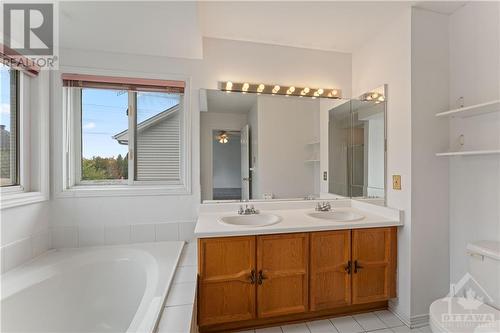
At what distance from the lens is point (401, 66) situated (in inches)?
73.8

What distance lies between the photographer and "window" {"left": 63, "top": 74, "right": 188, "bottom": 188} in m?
2.08

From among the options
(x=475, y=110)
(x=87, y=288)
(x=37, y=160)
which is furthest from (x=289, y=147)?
(x=37, y=160)

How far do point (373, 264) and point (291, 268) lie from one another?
71 cm

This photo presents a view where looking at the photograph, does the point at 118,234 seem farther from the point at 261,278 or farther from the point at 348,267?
the point at 348,267

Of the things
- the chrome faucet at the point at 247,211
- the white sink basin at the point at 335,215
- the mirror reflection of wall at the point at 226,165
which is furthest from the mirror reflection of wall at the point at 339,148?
the mirror reflection of wall at the point at 226,165

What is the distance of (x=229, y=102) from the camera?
2197mm

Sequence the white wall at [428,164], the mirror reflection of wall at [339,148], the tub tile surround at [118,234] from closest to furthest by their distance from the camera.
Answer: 1. the white wall at [428,164]
2. the tub tile surround at [118,234]
3. the mirror reflection of wall at [339,148]

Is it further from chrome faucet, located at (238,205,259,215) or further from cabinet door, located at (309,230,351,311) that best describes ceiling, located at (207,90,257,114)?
cabinet door, located at (309,230,351,311)

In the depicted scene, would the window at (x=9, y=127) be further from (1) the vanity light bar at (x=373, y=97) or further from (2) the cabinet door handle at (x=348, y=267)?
(1) the vanity light bar at (x=373, y=97)

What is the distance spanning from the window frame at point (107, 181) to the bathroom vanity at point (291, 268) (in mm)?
519

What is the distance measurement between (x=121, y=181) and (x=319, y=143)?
1967 millimetres

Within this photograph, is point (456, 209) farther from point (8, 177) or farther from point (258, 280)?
point (8, 177)

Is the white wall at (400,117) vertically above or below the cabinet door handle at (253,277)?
above

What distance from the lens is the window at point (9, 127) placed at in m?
1.65
